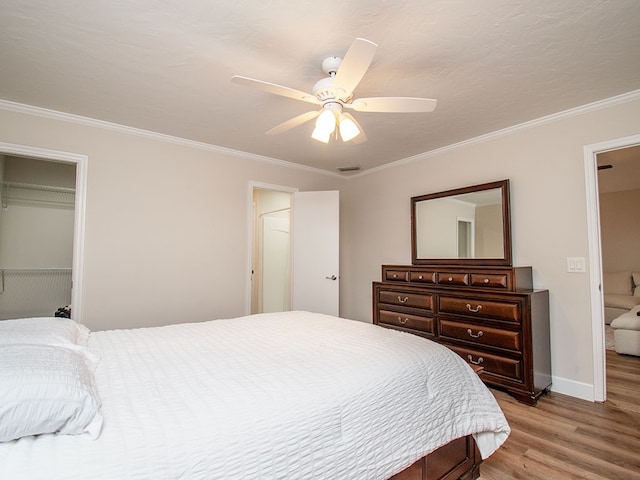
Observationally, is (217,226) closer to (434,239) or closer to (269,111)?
(269,111)

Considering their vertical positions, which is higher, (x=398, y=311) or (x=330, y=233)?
(x=330, y=233)

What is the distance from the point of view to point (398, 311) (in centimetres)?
343

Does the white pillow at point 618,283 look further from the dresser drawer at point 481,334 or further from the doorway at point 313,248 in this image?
the doorway at point 313,248

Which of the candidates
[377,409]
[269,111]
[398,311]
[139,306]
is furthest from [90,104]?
[398,311]

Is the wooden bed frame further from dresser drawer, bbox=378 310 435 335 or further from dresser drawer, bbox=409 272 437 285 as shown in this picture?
dresser drawer, bbox=409 272 437 285

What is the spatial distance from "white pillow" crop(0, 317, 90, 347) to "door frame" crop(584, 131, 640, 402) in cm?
349

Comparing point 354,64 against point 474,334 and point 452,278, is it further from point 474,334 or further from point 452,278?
point 474,334

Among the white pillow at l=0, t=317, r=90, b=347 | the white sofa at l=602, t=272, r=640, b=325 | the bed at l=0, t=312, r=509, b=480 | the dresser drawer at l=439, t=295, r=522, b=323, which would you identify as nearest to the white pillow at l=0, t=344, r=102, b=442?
the bed at l=0, t=312, r=509, b=480

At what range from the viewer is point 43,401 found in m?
0.85

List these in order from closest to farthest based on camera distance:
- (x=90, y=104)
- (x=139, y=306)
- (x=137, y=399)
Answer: (x=137, y=399)
(x=90, y=104)
(x=139, y=306)

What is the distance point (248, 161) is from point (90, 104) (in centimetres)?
162

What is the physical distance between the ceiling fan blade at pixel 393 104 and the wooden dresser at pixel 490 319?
1.59 metres

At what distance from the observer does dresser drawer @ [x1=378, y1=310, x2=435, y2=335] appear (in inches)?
125

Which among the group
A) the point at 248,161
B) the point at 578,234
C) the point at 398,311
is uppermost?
the point at 248,161
